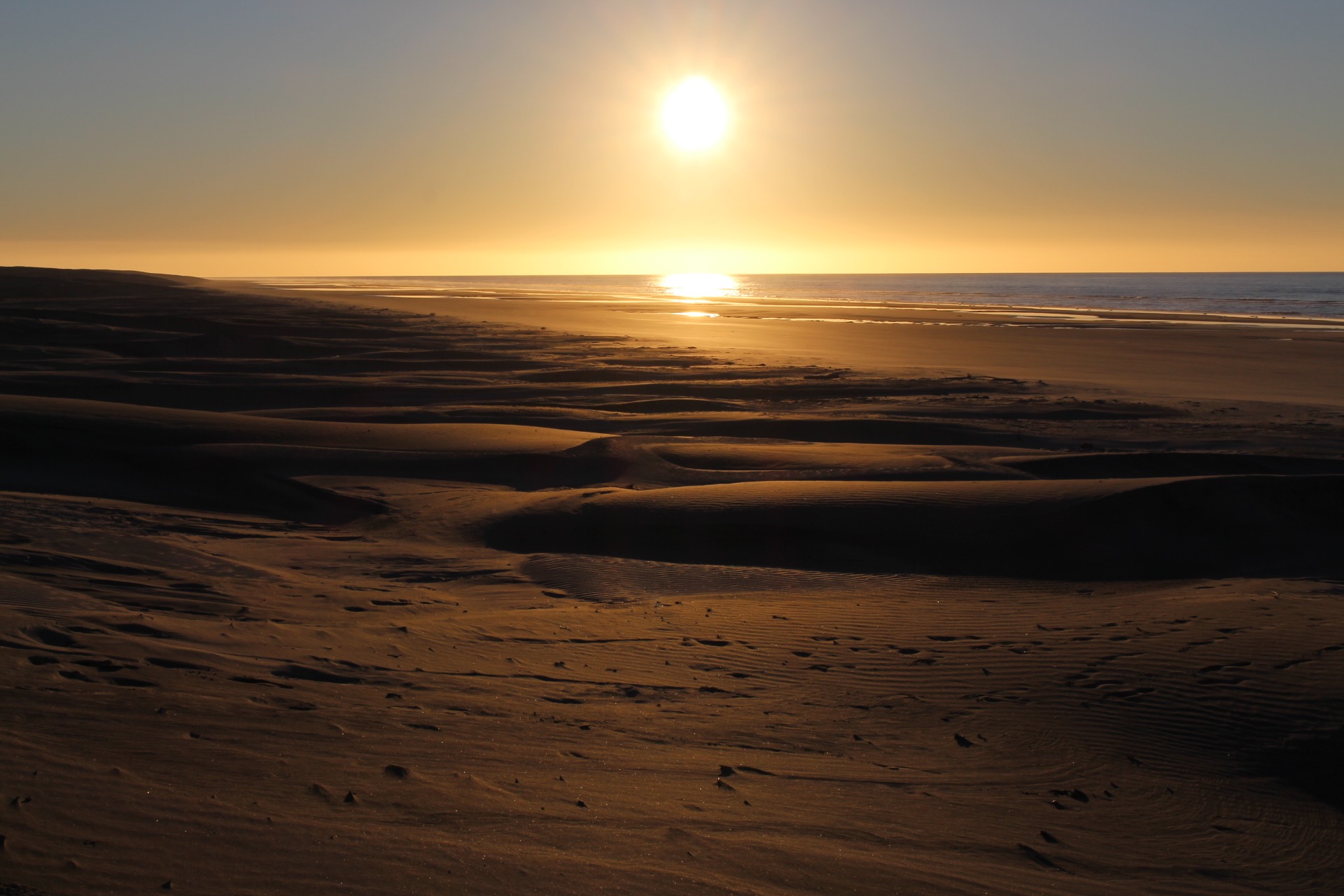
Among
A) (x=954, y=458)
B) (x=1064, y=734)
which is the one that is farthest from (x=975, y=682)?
(x=954, y=458)

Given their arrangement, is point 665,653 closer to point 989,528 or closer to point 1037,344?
point 989,528

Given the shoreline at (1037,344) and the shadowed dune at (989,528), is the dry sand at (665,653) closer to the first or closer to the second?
the shadowed dune at (989,528)

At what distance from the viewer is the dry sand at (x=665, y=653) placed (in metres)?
2.66

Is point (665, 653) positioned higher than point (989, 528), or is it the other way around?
point (989, 528)

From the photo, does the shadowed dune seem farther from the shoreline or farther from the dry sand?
the shoreline

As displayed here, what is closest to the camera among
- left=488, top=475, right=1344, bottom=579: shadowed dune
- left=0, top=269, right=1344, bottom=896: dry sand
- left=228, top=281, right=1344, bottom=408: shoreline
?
left=0, top=269, right=1344, bottom=896: dry sand

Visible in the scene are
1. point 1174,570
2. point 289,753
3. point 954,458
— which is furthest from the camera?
point 954,458

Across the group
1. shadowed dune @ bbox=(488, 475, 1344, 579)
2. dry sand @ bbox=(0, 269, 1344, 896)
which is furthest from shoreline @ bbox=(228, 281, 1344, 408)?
shadowed dune @ bbox=(488, 475, 1344, 579)

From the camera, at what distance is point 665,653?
4617mm

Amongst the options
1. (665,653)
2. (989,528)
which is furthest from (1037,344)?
(665,653)

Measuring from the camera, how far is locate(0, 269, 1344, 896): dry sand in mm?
2656

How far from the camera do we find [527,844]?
102 inches

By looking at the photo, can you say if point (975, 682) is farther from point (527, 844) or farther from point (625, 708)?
point (527, 844)

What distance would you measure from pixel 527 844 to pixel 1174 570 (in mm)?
5610
